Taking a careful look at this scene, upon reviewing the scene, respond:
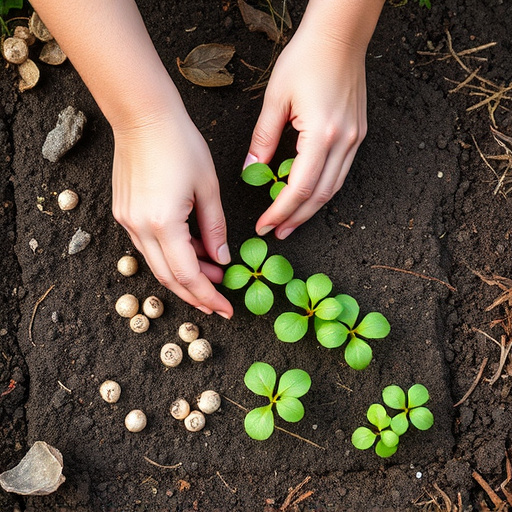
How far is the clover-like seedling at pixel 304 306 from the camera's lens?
214cm

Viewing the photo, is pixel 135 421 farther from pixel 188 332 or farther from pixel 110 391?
pixel 188 332

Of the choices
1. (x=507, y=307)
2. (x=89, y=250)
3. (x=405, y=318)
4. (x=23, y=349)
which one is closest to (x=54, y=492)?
(x=23, y=349)

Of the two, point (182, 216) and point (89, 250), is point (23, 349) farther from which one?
point (182, 216)

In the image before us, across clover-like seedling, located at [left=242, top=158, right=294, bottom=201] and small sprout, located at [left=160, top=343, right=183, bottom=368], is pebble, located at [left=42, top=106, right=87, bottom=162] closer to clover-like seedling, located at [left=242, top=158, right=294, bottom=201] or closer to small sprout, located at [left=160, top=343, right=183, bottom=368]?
clover-like seedling, located at [left=242, top=158, right=294, bottom=201]

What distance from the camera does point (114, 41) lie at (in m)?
1.91

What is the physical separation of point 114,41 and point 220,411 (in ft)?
4.29

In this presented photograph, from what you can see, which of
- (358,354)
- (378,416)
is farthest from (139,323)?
(378,416)

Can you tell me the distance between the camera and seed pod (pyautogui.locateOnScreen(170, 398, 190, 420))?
2.24 m

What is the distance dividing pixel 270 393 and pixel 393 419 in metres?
0.44

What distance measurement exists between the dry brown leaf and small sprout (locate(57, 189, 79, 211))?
96 centimetres

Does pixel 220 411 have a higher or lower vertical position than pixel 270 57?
lower

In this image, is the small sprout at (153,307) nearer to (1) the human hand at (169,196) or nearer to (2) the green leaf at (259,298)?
(1) the human hand at (169,196)

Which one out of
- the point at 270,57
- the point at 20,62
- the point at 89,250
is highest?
the point at 20,62

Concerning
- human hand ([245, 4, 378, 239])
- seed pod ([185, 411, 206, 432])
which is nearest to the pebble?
human hand ([245, 4, 378, 239])
